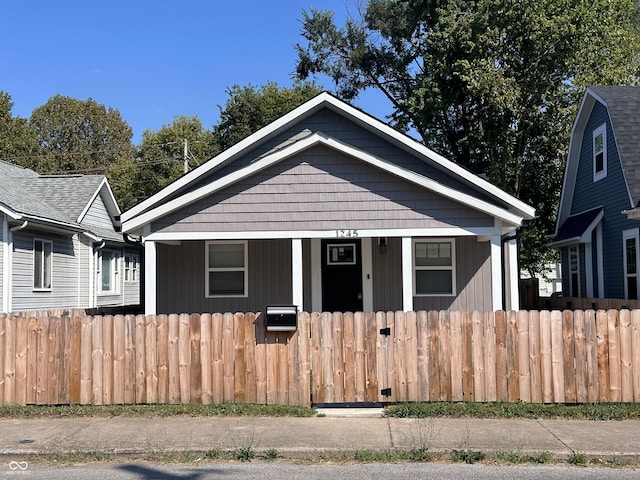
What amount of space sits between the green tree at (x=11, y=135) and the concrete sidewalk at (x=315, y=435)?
32.1 meters

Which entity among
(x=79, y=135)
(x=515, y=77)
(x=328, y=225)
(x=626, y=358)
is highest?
(x=79, y=135)

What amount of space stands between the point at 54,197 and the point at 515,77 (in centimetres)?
1680

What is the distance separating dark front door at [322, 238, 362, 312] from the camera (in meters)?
14.9

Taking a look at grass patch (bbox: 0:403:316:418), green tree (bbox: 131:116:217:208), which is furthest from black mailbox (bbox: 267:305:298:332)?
green tree (bbox: 131:116:217:208)

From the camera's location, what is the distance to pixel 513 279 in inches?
529

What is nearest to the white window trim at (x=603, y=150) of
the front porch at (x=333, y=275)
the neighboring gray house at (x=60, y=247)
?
the front porch at (x=333, y=275)

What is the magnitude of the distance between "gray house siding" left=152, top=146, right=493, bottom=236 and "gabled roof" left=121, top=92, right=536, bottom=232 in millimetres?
258

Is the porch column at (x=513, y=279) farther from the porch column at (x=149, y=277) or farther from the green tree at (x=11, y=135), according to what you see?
the green tree at (x=11, y=135)

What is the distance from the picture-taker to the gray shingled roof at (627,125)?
16.0m

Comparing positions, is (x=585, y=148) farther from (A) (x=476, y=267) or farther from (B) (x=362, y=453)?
(B) (x=362, y=453)

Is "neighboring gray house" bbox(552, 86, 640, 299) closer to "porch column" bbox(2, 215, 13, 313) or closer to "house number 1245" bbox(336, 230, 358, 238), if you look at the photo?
"house number 1245" bbox(336, 230, 358, 238)

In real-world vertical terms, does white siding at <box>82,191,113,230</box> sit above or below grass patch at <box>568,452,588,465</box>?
above

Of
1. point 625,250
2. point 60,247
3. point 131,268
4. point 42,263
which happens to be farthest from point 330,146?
point 131,268

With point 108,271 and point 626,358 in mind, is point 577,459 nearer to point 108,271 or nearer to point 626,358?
point 626,358
